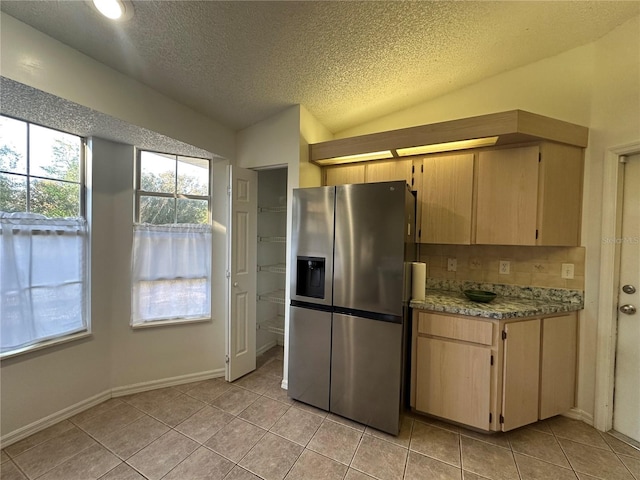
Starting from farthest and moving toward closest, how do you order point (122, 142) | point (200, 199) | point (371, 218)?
point (200, 199)
point (122, 142)
point (371, 218)

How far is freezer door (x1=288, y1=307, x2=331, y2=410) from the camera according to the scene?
204 centimetres

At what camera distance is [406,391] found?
2055 mm

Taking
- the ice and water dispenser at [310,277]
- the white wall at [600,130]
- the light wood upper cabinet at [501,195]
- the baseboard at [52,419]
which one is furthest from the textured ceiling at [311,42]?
the baseboard at [52,419]

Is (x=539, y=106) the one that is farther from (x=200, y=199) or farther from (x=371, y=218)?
(x=200, y=199)

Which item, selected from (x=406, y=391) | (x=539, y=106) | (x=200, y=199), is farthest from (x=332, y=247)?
(x=539, y=106)

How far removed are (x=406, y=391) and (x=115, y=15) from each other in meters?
2.99

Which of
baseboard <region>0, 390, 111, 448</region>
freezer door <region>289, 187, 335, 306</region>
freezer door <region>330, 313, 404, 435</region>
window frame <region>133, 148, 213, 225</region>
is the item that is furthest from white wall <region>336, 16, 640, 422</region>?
baseboard <region>0, 390, 111, 448</region>

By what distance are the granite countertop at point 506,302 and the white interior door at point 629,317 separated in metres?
0.25

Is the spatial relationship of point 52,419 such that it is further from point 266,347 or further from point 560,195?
point 560,195

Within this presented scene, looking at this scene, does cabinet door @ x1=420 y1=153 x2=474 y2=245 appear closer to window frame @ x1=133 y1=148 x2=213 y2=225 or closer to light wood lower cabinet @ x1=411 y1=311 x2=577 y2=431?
light wood lower cabinet @ x1=411 y1=311 x2=577 y2=431

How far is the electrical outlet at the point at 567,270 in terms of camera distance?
2.08 meters

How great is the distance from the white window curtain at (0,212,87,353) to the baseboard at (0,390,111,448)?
56cm

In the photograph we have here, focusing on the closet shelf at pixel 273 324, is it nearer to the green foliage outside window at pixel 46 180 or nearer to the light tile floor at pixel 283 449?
the light tile floor at pixel 283 449

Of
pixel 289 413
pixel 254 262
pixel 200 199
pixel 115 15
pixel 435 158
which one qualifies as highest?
pixel 115 15
